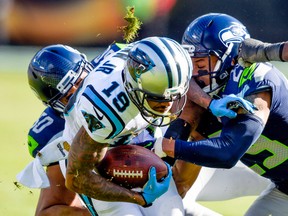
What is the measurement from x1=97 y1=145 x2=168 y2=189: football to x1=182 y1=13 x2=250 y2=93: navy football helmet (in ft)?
2.61

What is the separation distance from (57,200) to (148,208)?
0.84 metres

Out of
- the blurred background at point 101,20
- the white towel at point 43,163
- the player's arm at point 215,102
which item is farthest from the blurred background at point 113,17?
the player's arm at point 215,102

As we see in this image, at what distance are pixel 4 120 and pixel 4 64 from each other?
3.43 m

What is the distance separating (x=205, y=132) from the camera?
5.01 m

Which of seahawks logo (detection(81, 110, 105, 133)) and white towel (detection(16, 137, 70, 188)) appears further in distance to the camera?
white towel (detection(16, 137, 70, 188))

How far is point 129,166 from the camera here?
14.0 feet

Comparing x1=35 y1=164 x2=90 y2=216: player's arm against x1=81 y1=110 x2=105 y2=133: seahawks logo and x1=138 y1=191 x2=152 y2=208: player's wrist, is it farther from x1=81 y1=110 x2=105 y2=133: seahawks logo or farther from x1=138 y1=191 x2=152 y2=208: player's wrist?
x1=81 y1=110 x2=105 y2=133: seahawks logo

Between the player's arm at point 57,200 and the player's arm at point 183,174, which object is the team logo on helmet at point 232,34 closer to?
the player's arm at point 183,174

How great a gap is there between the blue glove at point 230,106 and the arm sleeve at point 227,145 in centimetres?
5

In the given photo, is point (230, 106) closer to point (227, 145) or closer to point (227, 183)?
point (227, 145)

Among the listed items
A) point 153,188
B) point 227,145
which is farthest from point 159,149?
point 227,145

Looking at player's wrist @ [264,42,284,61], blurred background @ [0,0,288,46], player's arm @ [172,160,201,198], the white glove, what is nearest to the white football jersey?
the white glove

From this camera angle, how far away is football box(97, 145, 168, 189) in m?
4.29

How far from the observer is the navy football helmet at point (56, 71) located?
5117 millimetres
